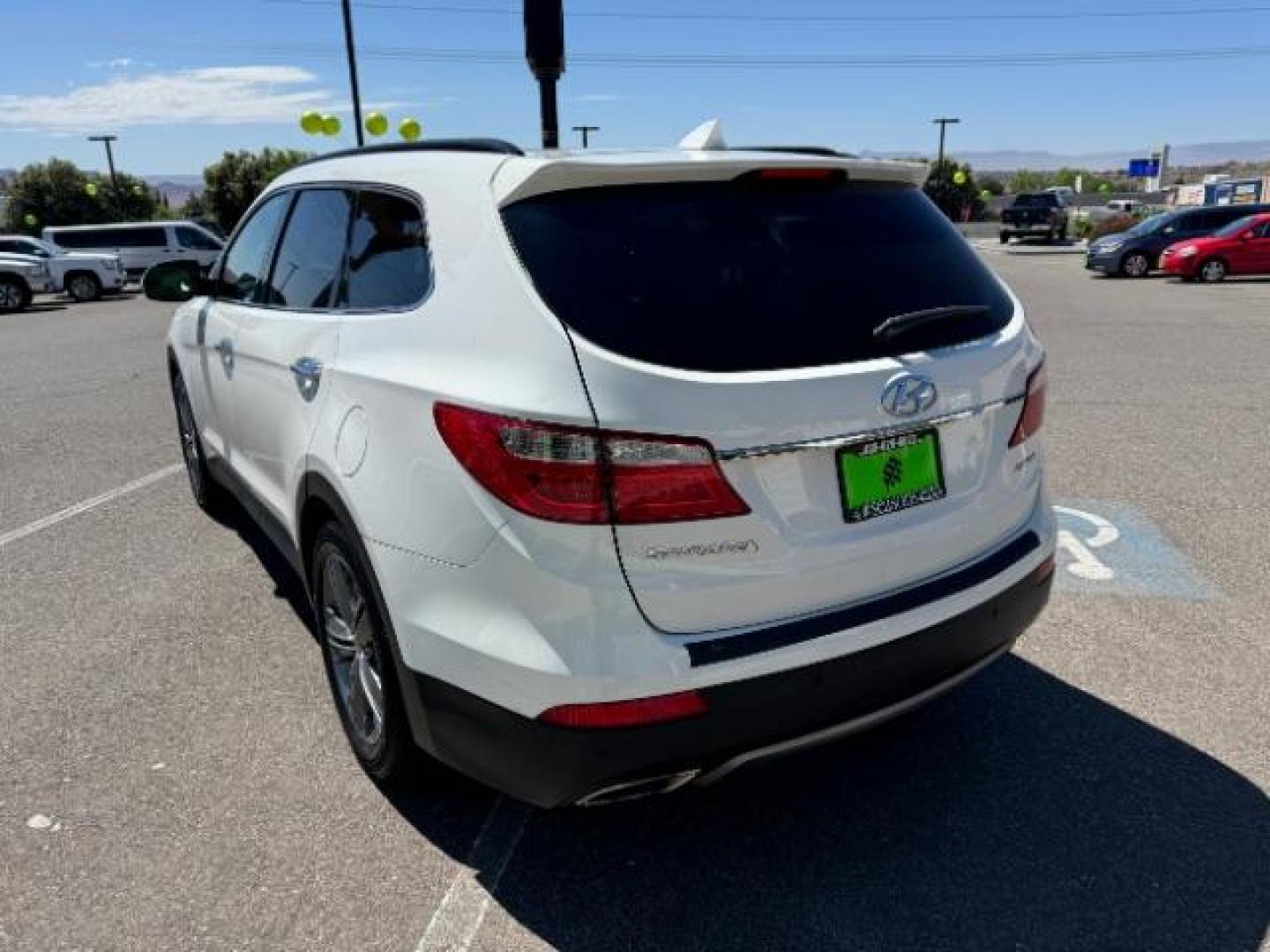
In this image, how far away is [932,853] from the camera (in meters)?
2.57

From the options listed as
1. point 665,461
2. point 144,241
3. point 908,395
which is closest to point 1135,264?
point 908,395

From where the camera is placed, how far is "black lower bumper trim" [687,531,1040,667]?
2.06 meters

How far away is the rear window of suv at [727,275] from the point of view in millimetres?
2086

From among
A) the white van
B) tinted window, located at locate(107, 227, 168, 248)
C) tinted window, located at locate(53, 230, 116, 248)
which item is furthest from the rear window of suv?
tinted window, located at locate(53, 230, 116, 248)

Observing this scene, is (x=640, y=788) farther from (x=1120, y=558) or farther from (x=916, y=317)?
(x=1120, y=558)

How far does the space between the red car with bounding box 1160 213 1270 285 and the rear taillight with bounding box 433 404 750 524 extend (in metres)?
22.7

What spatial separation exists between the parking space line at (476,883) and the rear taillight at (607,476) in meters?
1.09

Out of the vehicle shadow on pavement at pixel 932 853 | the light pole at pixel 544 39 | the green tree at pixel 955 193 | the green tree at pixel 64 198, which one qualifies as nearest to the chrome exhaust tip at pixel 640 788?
the vehicle shadow on pavement at pixel 932 853

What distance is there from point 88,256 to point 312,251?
2543 cm

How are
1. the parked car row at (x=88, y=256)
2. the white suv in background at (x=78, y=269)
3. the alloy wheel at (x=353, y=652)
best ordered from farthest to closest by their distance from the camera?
the white suv in background at (x=78, y=269) < the parked car row at (x=88, y=256) < the alloy wheel at (x=353, y=652)

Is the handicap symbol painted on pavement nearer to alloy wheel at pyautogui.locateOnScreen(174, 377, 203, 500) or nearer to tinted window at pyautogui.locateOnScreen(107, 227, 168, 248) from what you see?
alloy wheel at pyautogui.locateOnScreen(174, 377, 203, 500)

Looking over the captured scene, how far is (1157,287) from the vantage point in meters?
20.2

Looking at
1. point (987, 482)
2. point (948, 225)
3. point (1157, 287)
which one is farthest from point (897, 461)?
point (1157, 287)

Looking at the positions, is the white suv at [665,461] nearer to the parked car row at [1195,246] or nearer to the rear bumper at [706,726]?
the rear bumper at [706,726]
